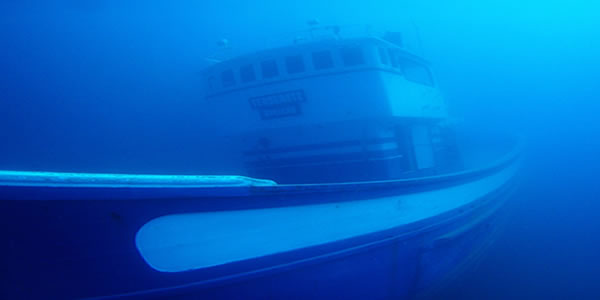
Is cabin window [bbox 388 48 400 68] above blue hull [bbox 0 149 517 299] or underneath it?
above

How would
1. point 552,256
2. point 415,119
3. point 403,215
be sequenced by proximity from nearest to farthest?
point 403,215 < point 415,119 < point 552,256

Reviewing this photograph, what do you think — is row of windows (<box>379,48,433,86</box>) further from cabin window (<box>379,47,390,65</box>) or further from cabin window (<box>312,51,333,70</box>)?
cabin window (<box>312,51,333,70</box>)

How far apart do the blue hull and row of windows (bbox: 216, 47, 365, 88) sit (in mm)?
3040

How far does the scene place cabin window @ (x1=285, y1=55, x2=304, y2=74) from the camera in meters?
Result: 6.70

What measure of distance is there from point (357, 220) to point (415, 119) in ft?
15.1

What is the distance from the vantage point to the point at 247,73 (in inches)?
279

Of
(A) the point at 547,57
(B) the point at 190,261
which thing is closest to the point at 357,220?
(B) the point at 190,261

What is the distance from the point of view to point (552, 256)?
7.97 meters

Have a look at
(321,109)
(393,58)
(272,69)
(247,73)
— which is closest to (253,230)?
(321,109)

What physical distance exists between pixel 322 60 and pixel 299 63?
0.44m

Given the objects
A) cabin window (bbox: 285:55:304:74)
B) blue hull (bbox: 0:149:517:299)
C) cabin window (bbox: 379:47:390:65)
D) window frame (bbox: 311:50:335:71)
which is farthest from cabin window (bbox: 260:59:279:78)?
blue hull (bbox: 0:149:517:299)

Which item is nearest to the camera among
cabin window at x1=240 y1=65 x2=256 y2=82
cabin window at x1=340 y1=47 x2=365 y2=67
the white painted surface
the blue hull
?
the blue hull

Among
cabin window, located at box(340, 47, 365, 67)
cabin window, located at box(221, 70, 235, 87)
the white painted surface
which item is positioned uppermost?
cabin window, located at box(221, 70, 235, 87)

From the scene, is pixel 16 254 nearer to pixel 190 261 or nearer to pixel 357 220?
pixel 190 261
